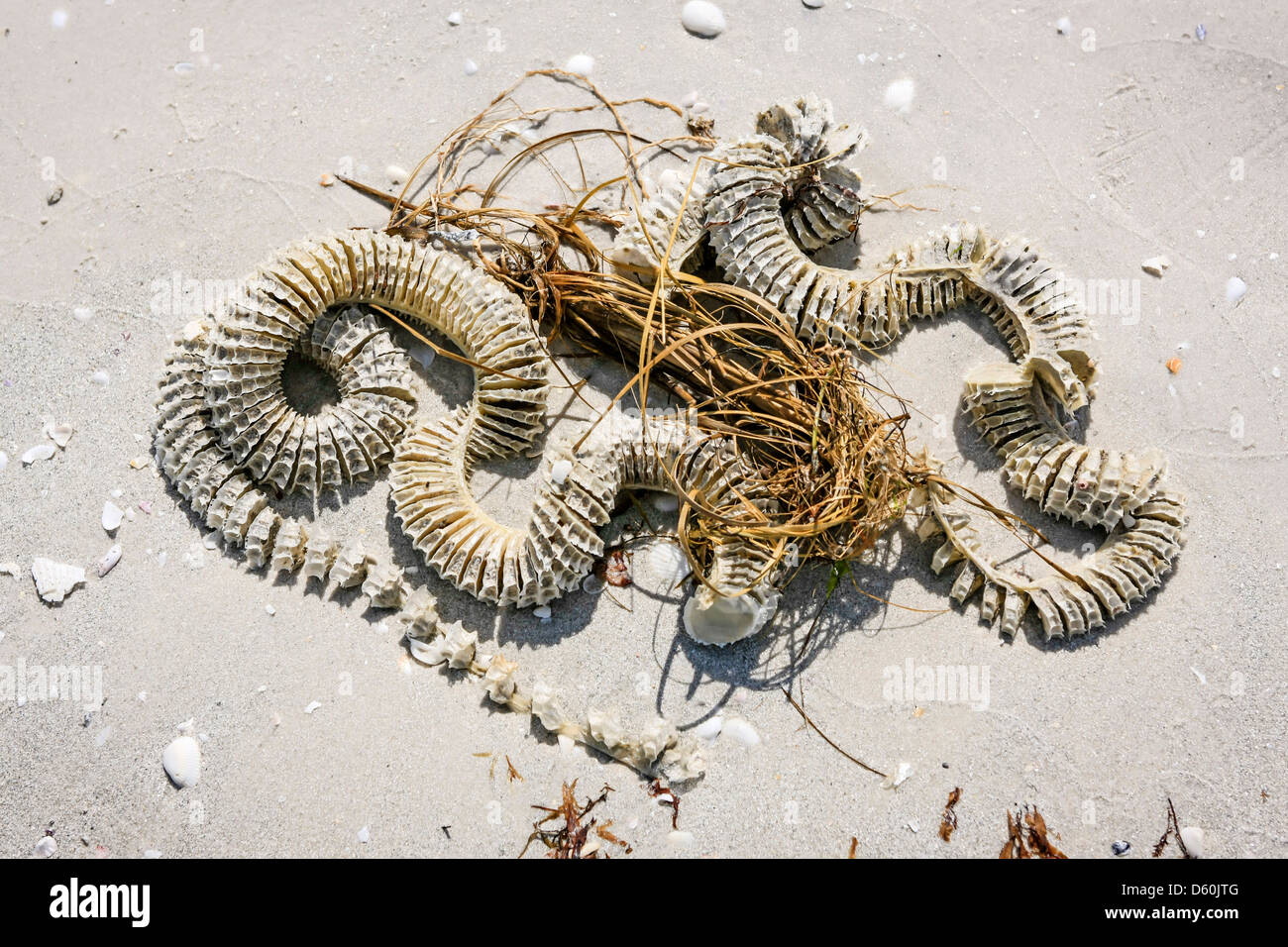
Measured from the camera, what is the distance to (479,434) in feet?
14.3

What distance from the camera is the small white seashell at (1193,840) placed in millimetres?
3977

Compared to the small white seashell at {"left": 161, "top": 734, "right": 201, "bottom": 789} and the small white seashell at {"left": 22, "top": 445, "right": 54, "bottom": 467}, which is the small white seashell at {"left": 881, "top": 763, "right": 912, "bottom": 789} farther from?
the small white seashell at {"left": 22, "top": 445, "right": 54, "bottom": 467}

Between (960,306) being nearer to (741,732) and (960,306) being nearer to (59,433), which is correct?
(741,732)

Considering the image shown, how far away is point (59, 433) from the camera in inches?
177

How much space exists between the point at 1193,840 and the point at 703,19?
15.5 ft

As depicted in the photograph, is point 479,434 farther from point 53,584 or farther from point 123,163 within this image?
point 123,163

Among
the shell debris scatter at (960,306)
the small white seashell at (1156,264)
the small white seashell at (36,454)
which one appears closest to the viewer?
the shell debris scatter at (960,306)

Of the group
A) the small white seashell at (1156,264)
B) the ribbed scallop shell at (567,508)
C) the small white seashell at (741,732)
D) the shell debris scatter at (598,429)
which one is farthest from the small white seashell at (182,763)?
the small white seashell at (1156,264)

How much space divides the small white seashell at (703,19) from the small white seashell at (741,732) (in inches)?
145

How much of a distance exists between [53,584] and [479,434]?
206 cm

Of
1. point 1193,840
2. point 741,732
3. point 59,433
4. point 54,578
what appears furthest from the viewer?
point 59,433

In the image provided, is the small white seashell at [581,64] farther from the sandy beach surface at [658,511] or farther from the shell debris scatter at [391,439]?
the shell debris scatter at [391,439]

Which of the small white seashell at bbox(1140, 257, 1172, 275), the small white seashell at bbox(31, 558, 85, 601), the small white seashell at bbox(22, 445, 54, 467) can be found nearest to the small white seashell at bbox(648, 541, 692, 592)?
the small white seashell at bbox(31, 558, 85, 601)

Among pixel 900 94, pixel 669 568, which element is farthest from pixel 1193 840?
pixel 900 94
